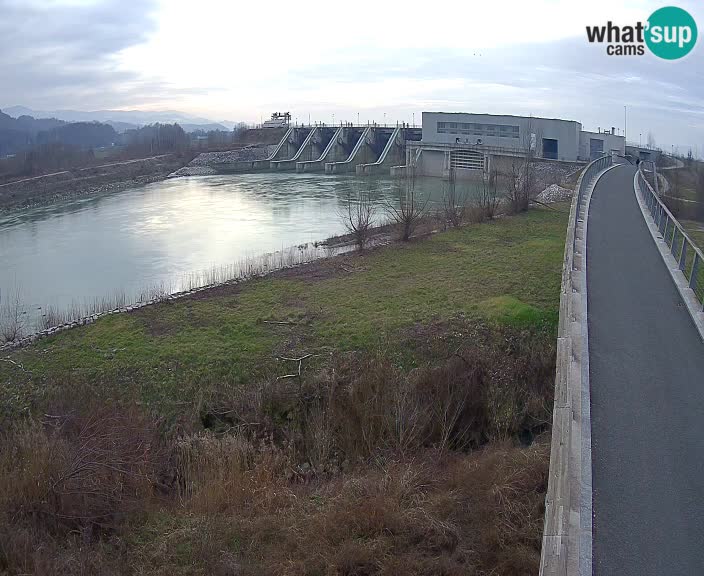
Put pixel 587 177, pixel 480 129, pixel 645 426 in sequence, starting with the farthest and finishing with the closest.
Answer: pixel 480 129 < pixel 587 177 < pixel 645 426

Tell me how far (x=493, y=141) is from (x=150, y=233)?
1242 inches

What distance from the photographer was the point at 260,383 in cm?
992

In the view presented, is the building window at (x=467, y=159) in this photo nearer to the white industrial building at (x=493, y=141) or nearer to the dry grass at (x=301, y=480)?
the white industrial building at (x=493, y=141)

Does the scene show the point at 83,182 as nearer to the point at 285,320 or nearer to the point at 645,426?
the point at 285,320

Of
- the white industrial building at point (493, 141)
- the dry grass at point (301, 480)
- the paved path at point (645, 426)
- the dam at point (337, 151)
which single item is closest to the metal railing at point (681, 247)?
the paved path at point (645, 426)

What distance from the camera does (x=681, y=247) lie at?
11844 millimetres

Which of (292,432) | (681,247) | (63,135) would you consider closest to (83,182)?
(292,432)

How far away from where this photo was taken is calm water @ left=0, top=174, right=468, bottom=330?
1833 cm

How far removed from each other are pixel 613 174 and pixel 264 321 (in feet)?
66.4

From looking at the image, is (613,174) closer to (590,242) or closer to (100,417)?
(590,242)

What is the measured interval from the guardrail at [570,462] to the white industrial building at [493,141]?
118 feet

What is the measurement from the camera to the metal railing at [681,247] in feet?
30.0

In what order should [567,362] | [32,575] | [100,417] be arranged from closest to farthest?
[32,575], [567,362], [100,417]

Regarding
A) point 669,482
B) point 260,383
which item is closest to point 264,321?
point 260,383
